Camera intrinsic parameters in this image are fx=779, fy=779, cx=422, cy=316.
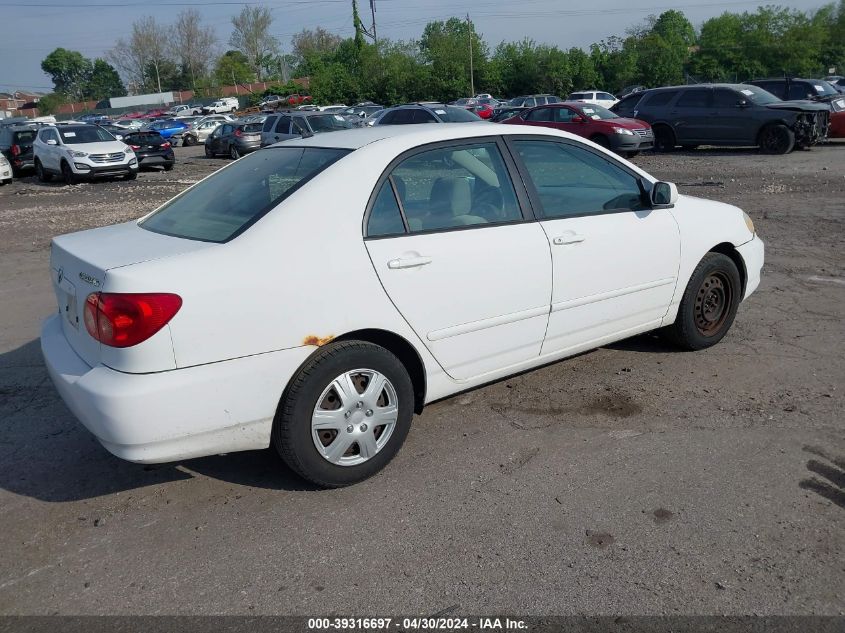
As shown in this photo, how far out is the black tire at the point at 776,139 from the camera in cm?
1952

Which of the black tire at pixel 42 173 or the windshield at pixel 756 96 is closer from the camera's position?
the windshield at pixel 756 96

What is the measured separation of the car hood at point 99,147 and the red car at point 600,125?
10428 millimetres

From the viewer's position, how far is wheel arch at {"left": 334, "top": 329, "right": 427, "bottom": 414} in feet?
12.3

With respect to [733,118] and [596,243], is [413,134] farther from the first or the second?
[733,118]

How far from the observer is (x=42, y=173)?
21.8 meters

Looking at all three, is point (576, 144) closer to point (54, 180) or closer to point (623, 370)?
point (623, 370)

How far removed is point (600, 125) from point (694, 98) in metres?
2.88

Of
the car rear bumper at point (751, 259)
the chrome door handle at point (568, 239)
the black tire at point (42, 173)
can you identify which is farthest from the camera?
the black tire at point (42, 173)

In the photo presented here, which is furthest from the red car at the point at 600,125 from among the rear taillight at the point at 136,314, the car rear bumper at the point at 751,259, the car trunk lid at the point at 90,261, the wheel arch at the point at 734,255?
the rear taillight at the point at 136,314

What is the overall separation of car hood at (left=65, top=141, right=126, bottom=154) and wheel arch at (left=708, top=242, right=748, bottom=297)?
1864cm

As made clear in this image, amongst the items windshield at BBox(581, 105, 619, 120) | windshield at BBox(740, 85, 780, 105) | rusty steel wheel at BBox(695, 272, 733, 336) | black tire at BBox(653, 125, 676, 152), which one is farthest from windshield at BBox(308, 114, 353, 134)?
rusty steel wheel at BBox(695, 272, 733, 336)

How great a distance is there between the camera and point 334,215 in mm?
3680

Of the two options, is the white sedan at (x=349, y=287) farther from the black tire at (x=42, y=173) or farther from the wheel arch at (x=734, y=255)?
the black tire at (x=42, y=173)

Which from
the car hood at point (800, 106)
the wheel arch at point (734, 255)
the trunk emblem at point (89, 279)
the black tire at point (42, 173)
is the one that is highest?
the trunk emblem at point (89, 279)
